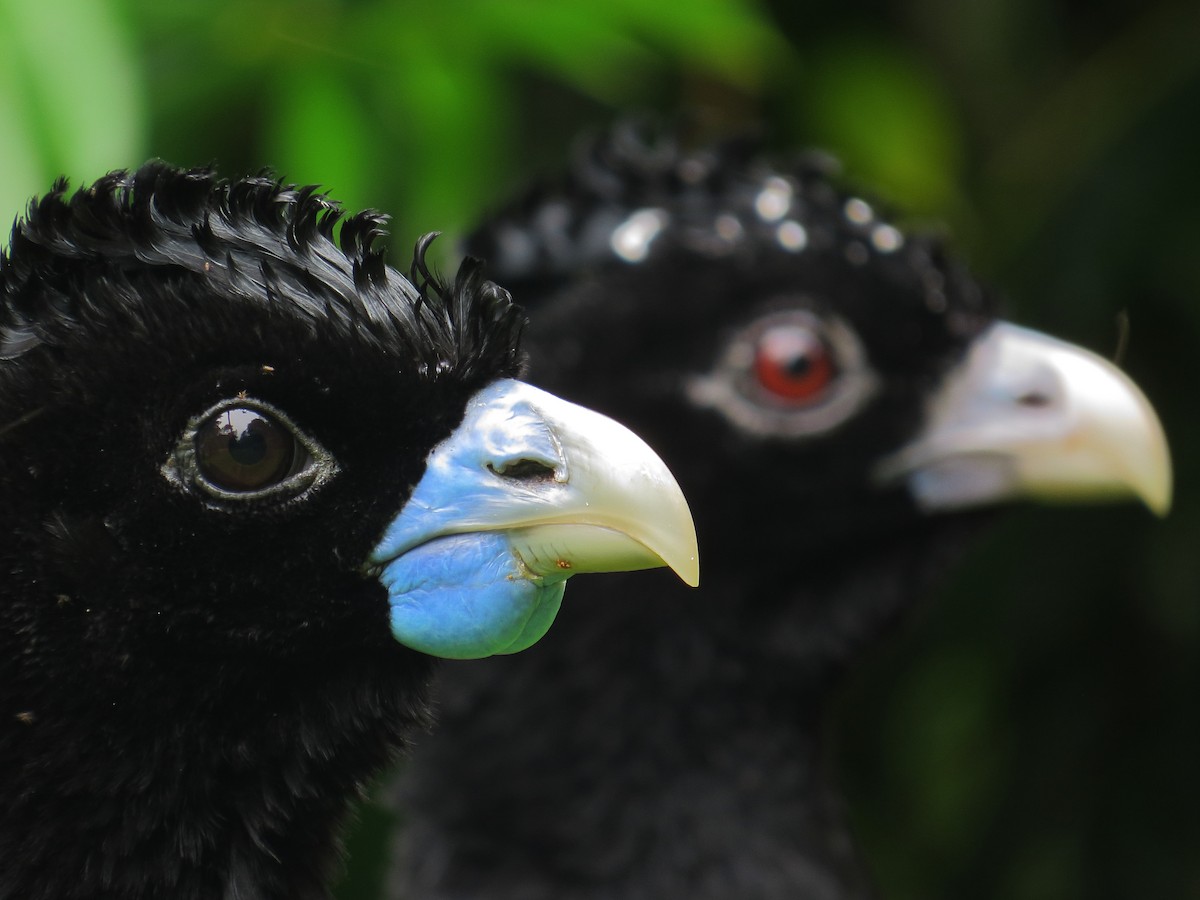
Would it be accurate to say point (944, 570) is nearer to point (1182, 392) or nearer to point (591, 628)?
point (591, 628)

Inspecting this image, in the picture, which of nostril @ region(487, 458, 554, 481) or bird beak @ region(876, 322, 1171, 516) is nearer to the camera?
nostril @ region(487, 458, 554, 481)

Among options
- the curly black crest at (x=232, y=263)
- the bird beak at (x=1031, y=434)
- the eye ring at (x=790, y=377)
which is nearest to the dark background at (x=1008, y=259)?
the eye ring at (x=790, y=377)

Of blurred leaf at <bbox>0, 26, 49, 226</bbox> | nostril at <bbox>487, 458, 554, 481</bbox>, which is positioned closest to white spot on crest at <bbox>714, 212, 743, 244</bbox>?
blurred leaf at <bbox>0, 26, 49, 226</bbox>

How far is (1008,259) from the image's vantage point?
148 inches

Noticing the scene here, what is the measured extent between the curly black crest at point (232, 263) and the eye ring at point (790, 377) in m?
1.06

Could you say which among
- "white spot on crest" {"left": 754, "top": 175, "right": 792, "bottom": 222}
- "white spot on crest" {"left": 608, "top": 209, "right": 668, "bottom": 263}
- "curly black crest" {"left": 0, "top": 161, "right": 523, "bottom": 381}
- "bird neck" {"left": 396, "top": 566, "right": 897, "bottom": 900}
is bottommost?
"bird neck" {"left": 396, "top": 566, "right": 897, "bottom": 900}

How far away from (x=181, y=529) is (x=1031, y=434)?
159 cm

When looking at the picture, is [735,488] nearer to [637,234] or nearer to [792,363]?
[792,363]

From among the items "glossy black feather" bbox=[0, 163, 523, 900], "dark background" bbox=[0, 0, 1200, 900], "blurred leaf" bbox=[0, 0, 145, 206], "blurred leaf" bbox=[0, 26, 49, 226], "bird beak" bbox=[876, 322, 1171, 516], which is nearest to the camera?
"glossy black feather" bbox=[0, 163, 523, 900]

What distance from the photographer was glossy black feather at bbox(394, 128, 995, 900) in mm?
2525

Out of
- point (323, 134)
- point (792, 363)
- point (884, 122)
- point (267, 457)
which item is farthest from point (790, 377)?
point (267, 457)

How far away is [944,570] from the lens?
9.05ft

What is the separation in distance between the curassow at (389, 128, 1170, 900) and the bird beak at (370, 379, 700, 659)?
3.50 feet

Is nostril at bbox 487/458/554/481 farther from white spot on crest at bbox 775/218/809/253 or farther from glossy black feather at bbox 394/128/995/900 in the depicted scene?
white spot on crest at bbox 775/218/809/253
